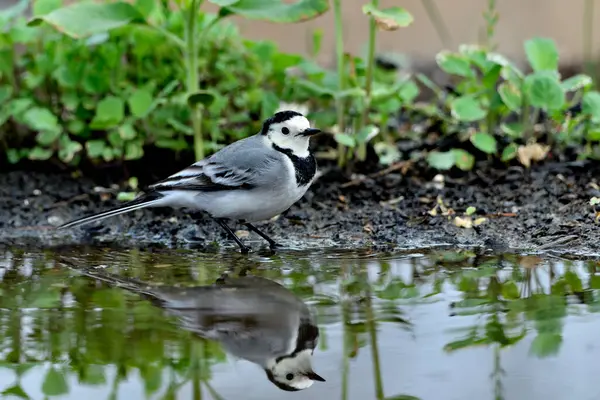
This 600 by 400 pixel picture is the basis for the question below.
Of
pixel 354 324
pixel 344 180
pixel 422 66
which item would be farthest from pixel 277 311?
pixel 422 66

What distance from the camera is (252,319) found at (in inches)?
127

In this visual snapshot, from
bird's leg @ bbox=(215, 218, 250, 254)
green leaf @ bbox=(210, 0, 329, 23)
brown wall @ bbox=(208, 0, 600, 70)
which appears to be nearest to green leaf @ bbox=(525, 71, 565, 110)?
green leaf @ bbox=(210, 0, 329, 23)

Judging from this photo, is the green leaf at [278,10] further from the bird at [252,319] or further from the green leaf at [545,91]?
the bird at [252,319]

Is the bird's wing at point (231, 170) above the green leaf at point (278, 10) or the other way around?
the other way around

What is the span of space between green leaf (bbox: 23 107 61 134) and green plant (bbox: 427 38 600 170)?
7.06 feet

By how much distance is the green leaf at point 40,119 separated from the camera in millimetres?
5379

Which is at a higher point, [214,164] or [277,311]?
[214,164]

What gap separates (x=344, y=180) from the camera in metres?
5.51

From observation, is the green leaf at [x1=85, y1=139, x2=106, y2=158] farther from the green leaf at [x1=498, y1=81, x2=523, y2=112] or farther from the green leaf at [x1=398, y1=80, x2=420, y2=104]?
the green leaf at [x1=498, y1=81, x2=523, y2=112]

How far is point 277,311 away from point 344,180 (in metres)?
2.27

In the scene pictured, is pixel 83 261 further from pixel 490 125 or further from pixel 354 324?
pixel 490 125

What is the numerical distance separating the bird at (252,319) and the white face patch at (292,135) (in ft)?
3.35

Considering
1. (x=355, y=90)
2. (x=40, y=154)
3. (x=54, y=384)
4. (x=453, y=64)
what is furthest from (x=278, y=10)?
(x=54, y=384)

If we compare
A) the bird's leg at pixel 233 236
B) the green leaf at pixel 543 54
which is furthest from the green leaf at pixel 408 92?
the bird's leg at pixel 233 236
